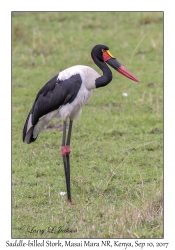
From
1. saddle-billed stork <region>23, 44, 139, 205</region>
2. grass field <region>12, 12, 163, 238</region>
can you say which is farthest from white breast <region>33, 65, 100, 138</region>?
grass field <region>12, 12, 163, 238</region>

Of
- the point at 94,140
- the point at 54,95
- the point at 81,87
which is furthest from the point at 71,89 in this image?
the point at 94,140

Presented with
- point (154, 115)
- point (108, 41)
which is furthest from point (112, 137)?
point (108, 41)

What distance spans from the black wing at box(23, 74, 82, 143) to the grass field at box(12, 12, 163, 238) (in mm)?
770

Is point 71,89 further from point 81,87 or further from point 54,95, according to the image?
point 54,95

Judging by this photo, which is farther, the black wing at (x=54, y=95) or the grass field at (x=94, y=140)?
the black wing at (x=54, y=95)

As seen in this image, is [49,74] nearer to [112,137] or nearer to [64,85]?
[112,137]

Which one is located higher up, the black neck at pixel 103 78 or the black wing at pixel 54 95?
the black neck at pixel 103 78

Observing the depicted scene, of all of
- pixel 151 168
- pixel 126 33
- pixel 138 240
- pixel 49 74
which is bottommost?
pixel 138 240

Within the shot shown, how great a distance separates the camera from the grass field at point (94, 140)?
6.77 metres

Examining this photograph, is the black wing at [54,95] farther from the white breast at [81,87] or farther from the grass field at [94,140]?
the grass field at [94,140]

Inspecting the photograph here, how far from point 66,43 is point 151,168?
532 cm

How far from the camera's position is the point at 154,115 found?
10141 mm

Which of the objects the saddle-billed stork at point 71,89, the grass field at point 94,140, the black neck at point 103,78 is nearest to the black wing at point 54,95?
the saddle-billed stork at point 71,89

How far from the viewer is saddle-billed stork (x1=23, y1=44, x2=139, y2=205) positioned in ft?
24.6
